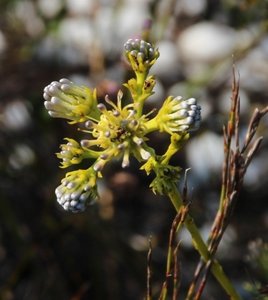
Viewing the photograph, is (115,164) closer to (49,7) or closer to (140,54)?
(49,7)

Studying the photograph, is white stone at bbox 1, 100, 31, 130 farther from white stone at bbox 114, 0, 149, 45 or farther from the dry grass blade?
the dry grass blade

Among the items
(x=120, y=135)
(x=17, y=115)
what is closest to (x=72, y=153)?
(x=120, y=135)

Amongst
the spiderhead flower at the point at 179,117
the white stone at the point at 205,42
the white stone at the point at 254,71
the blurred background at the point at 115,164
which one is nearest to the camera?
the spiderhead flower at the point at 179,117

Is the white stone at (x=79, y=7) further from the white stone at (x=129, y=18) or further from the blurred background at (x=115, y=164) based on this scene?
the white stone at (x=129, y=18)

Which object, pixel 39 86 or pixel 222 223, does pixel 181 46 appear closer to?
pixel 39 86

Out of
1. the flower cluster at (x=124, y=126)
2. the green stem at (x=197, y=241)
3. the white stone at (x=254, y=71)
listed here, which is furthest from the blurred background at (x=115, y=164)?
the flower cluster at (x=124, y=126)

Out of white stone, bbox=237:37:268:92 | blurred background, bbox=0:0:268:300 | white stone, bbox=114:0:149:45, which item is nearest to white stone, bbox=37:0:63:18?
blurred background, bbox=0:0:268:300
